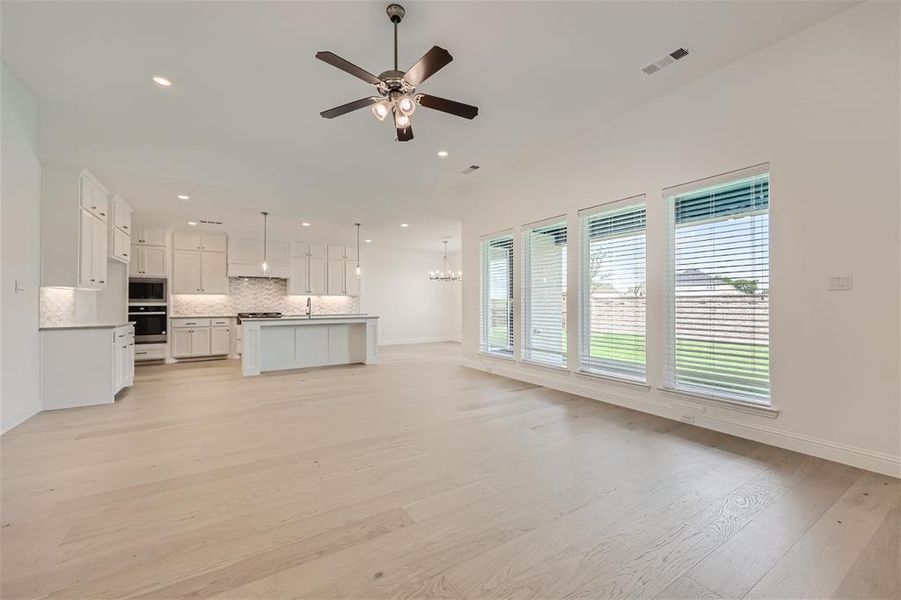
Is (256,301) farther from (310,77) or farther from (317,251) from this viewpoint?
(310,77)

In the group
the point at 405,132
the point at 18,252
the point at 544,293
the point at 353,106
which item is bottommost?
the point at 544,293

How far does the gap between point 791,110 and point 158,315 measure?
9639 mm

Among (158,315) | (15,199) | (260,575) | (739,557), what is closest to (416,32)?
(260,575)

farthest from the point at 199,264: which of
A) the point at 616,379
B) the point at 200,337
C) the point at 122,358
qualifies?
the point at 616,379

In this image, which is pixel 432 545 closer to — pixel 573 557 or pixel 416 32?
pixel 573 557

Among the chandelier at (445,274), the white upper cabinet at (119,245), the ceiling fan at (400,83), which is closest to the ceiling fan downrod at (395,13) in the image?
the ceiling fan at (400,83)

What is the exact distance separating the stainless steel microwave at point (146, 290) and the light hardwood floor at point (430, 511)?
4.28 m

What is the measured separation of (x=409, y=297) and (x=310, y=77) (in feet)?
26.3

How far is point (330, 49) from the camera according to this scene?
3066mm

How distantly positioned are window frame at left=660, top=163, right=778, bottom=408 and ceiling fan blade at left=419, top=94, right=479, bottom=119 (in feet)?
7.29

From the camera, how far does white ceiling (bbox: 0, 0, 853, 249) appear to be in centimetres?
273

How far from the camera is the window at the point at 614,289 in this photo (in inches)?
162

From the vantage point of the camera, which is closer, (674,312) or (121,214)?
(674,312)

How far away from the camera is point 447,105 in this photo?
2871mm
